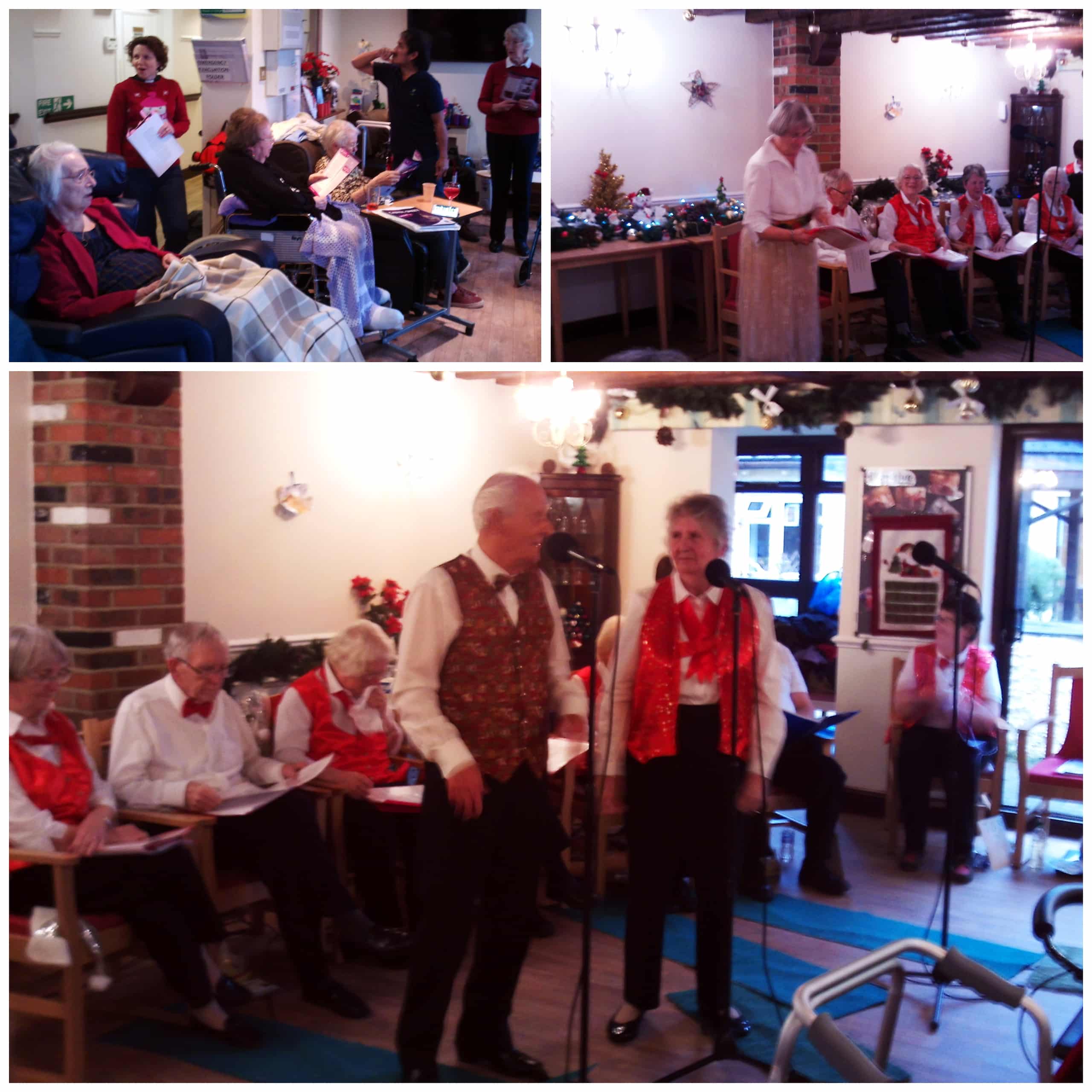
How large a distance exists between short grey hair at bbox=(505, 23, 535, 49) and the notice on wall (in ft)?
1.79

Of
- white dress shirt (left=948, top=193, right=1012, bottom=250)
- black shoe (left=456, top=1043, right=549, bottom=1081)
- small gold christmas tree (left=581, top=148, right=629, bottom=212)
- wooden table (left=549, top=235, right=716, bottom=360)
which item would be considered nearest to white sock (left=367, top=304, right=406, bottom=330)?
wooden table (left=549, top=235, right=716, bottom=360)

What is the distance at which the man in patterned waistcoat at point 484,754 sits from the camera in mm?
1803

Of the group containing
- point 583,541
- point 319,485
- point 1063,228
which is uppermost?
point 1063,228

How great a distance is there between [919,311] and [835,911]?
1.29 m

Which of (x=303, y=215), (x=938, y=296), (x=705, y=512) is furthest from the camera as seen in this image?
(x=303, y=215)

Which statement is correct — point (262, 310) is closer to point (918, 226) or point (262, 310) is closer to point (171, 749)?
point (171, 749)

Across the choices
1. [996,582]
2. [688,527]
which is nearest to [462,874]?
[688,527]

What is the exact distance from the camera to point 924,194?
6.40 feet

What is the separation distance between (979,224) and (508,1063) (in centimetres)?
204

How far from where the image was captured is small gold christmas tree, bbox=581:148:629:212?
1.84 m

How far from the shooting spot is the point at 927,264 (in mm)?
2145

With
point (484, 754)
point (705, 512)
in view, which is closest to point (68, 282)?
point (484, 754)

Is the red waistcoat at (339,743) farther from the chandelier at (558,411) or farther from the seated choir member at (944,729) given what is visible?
the seated choir member at (944,729)

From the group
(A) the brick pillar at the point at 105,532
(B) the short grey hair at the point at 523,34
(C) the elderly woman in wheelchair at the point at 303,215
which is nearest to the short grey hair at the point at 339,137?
(C) the elderly woman in wheelchair at the point at 303,215
